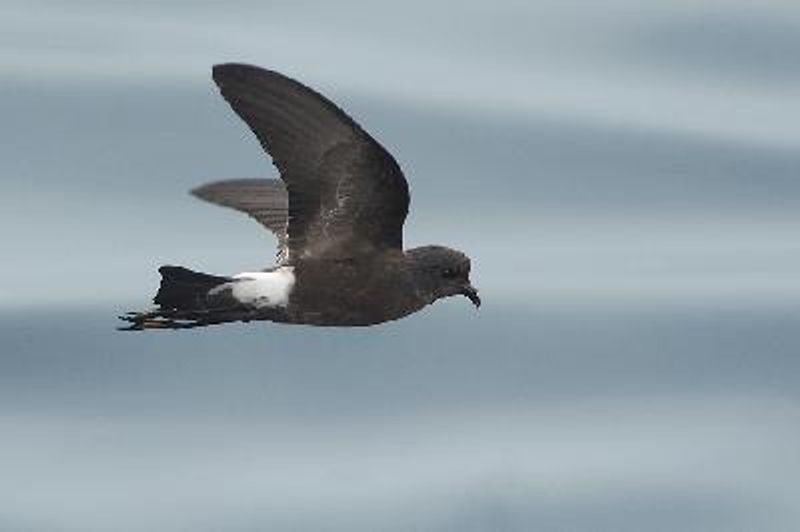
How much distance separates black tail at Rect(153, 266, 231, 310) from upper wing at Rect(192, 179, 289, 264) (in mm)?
1307

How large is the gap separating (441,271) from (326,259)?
1.60 feet

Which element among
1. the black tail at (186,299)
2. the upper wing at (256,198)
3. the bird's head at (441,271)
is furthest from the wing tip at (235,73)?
the upper wing at (256,198)

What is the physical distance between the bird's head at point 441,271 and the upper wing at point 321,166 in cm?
17

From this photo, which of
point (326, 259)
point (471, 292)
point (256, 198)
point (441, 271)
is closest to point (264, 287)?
point (326, 259)

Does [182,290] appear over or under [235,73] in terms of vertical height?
under

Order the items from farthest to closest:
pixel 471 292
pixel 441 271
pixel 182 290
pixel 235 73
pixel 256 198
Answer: pixel 256 198 < pixel 471 292 < pixel 441 271 < pixel 182 290 < pixel 235 73

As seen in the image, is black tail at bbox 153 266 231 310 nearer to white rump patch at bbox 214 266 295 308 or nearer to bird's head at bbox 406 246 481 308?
white rump patch at bbox 214 266 295 308

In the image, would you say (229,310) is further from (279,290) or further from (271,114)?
(271,114)

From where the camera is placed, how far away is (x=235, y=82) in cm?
905

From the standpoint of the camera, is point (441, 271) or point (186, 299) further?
point (441, 271)

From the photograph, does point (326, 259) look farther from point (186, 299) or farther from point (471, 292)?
point (471, 292)

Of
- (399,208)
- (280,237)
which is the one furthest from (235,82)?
(280,237)

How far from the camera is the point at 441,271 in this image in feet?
32.2

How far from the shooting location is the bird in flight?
9344 millimetres
